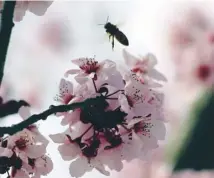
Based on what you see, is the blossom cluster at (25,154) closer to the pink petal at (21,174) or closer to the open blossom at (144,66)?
the pink petal at (21,174)

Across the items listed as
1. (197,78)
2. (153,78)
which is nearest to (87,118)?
(153,78)

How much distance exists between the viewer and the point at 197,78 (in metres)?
3.98

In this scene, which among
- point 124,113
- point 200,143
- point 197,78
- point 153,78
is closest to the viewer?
point 124,113

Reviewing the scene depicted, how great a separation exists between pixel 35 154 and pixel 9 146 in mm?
90

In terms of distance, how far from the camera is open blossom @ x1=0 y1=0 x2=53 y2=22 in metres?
1.06

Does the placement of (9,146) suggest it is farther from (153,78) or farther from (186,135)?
(186,135)

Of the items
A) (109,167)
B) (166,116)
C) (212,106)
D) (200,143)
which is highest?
(166,116)

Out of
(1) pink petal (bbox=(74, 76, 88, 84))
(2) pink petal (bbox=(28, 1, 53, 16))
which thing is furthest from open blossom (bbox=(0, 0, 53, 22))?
(1) pink petal (bbox=(74, 76, 88, 84))

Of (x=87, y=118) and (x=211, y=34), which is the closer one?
(x=87, y=118)

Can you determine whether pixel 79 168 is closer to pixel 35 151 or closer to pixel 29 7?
pixel 35 151

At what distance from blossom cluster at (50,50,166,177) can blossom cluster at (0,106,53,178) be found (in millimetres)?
49

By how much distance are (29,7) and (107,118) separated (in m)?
0.32

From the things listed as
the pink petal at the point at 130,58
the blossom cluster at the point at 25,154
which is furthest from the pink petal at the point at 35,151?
the pink petal at the point at 130,58

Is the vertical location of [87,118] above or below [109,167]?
above
